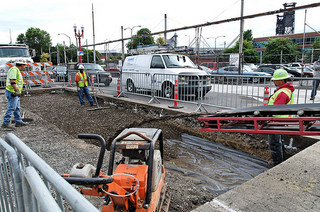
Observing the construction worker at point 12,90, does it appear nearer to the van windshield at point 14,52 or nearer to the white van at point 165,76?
the white van at point 165,76

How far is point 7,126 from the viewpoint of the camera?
656 cm

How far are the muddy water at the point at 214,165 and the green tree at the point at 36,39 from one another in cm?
6670

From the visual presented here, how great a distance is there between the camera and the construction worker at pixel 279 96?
12.7 ft

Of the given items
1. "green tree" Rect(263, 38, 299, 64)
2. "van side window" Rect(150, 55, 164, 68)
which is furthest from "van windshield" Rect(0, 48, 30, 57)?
"green tree" Rect(263, 38, 299, 64)

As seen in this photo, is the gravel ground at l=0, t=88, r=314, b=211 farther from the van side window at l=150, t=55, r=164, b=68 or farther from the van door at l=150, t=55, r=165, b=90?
the van side window at l=150, t=55, r=164, b=68

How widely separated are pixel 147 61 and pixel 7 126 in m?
6.37

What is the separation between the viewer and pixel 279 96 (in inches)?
153

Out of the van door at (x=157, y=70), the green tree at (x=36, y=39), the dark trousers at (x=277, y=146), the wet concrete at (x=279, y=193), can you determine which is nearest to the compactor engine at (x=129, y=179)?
the wet concrete at (x=279, y=193)

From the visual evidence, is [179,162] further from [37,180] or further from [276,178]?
[37,180]

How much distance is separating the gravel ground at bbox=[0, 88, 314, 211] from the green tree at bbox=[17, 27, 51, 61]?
60.8 metres

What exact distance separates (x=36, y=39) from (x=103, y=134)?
222 feet

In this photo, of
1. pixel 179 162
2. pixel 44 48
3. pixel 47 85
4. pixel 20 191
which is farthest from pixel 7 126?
pixel 44 48

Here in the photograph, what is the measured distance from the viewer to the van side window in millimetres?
10348

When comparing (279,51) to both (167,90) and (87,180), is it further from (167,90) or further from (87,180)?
(87,180)
